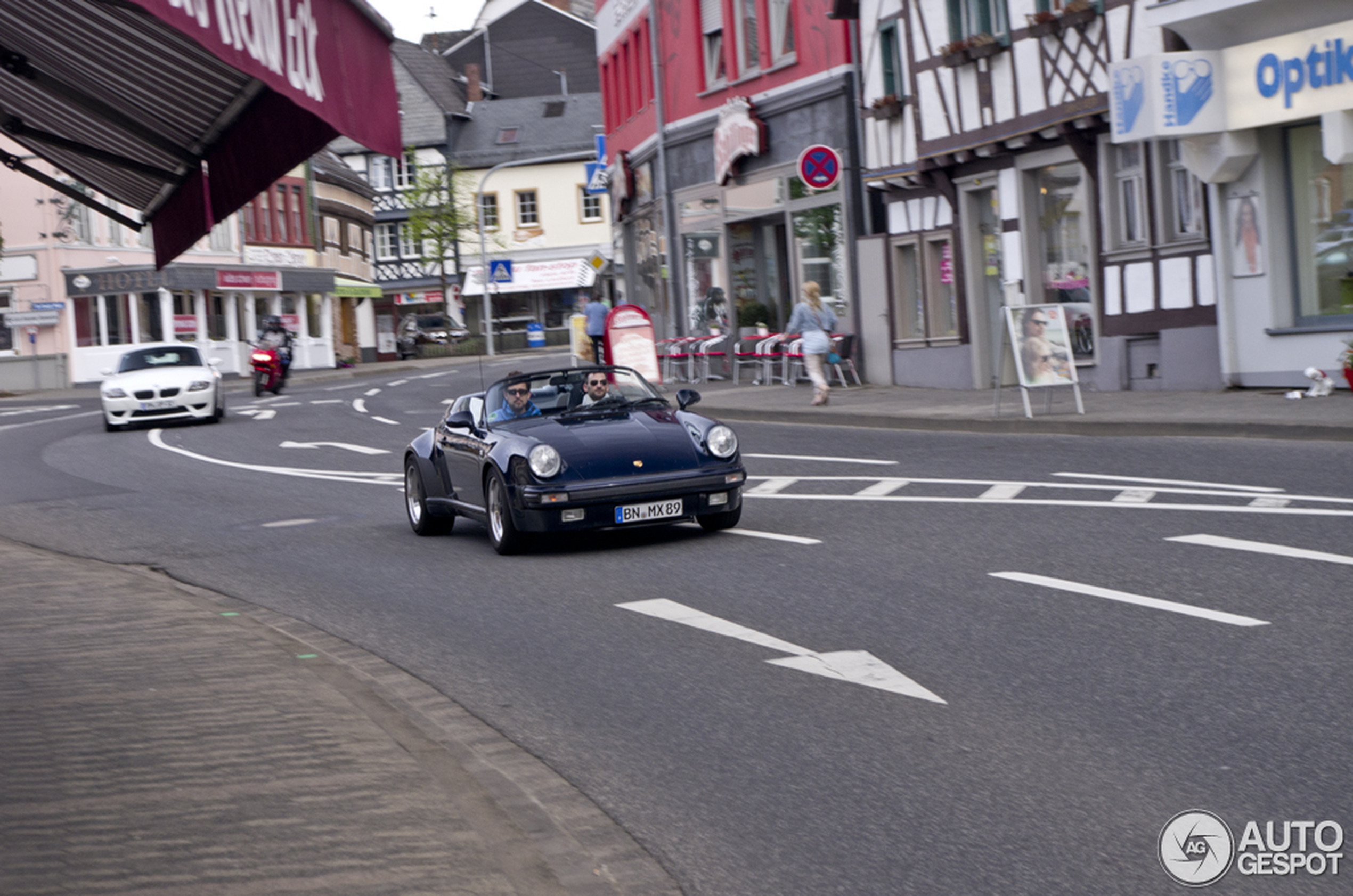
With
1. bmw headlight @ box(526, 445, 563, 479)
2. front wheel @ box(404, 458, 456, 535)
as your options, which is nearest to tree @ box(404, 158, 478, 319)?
front wheel @ box(404, 458, 456, 535)

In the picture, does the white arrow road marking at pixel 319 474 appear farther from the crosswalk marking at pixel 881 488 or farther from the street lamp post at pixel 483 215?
the street lamp post at pixel 483 215

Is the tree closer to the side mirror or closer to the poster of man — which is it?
the poster of man

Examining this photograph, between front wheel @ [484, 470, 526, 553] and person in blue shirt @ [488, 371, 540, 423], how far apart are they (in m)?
0.65

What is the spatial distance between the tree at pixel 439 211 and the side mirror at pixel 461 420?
6624 cm

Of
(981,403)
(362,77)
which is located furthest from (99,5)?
(981,403)

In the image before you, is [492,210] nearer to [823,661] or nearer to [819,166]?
[819,166]

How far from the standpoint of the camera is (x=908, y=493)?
13445mm

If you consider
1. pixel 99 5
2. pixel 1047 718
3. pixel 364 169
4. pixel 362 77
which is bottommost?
pixel 1047 718

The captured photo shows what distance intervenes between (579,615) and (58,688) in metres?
Answer: 2.70

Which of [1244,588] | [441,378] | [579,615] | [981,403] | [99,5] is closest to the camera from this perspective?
[99,5]

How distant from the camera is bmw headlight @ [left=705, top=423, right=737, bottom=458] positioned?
1155 centimetres

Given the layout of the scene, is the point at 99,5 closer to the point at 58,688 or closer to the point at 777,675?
the point at 58,688

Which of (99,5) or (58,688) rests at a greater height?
(99,5)

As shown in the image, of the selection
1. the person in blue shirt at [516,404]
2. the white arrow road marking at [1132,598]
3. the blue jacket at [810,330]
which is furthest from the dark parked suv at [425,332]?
the white arrow road marking at [1132,598]
